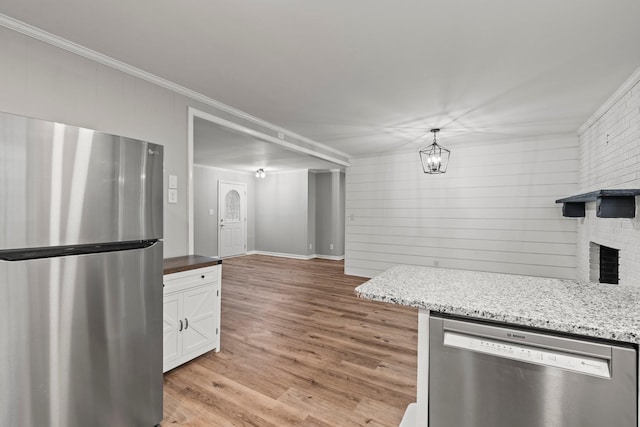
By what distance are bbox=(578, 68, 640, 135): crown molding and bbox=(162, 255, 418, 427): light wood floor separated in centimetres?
297

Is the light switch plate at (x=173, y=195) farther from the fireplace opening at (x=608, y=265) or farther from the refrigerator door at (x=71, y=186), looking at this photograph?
the fireplace opening at (x=608, y=265)

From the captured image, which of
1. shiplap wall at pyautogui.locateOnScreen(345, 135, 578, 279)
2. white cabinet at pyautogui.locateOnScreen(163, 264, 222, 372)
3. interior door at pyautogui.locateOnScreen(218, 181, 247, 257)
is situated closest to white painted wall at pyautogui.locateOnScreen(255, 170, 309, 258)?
interior door at pyautogui.locateOnScreen(218, 181, 247, 257)

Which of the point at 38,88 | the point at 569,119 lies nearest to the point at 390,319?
the point at 569,119

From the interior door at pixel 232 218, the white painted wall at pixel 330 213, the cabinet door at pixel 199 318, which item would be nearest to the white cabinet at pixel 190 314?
the cabinet door at pixel 199 318

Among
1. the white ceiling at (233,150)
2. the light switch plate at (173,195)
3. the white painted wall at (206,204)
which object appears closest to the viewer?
the light switch plate at (173,195)

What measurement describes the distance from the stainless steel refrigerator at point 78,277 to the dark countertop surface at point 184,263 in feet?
2.17

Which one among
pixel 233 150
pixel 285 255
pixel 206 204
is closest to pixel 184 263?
pixel 233 150

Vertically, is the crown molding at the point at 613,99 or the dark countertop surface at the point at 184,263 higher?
the crown molding at the point at 613,99

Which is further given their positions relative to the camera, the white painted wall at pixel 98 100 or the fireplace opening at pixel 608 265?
the fireplace opening at pixel 608 265

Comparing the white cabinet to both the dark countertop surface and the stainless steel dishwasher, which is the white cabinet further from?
the stainless steel dishwasher

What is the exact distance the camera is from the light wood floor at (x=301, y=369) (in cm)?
198

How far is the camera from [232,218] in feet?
27.3

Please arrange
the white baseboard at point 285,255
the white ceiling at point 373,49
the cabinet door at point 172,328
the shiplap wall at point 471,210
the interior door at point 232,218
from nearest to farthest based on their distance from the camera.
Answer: the white ceiling at point 373,49, the cabinet door at point 172,328, the shiplap wall at point 471,210, the interior door at point 232,218, the white baseboard at point 285,255

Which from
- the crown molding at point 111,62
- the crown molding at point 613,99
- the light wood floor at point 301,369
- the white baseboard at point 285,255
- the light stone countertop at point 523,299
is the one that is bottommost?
the light wood floor at point 301,369
